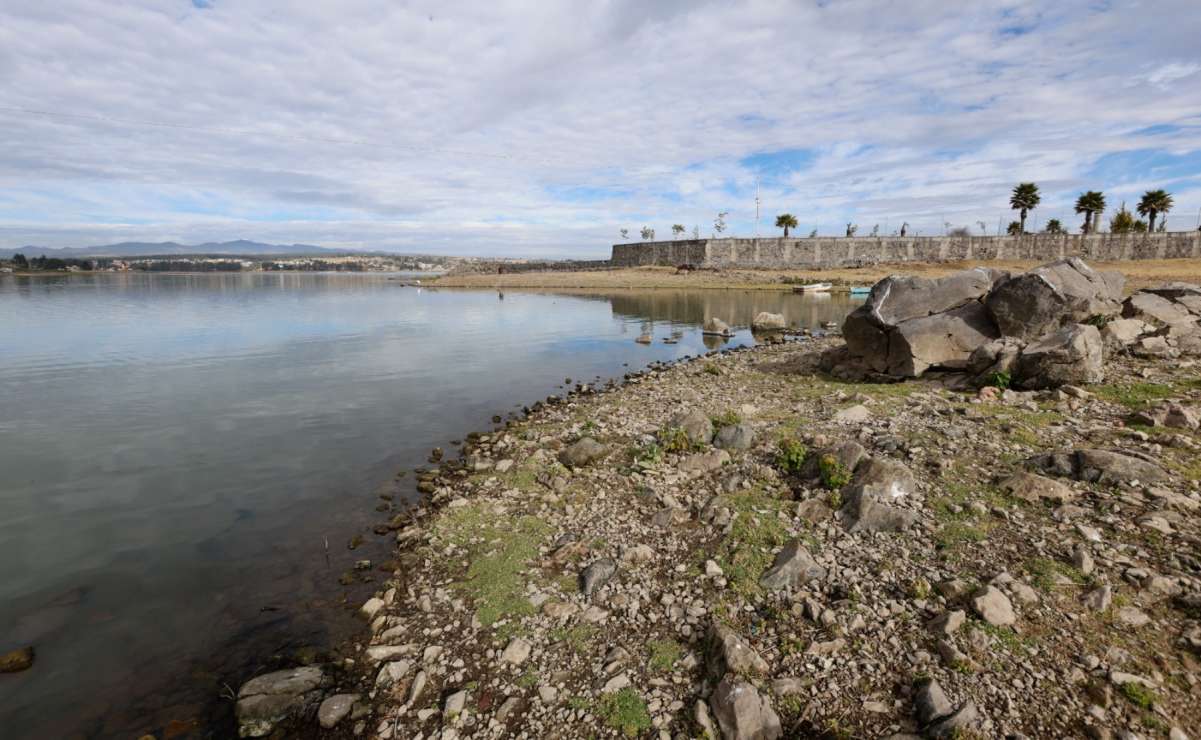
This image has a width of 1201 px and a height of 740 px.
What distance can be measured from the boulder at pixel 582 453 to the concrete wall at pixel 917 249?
92.9 metres

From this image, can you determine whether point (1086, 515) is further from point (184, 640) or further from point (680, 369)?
point (680, 369)

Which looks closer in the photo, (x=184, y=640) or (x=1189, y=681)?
(x=1189, y=681)

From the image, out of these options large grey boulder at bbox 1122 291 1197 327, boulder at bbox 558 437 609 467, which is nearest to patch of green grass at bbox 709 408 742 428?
boulder at bbox 558 437 609 467

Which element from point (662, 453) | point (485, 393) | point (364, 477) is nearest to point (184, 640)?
point (364, 477)

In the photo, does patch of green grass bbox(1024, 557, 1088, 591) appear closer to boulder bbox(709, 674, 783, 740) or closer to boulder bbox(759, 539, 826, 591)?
boulder bbox(759, 539, 826, 591)

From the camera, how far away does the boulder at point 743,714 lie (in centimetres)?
554

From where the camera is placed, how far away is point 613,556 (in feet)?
29.9

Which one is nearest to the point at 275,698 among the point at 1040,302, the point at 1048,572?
the point at 1048,572

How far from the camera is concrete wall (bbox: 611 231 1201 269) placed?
87.6 metres

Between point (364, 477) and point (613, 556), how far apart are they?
25.6 feet

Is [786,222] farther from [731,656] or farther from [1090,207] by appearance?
[731,656]

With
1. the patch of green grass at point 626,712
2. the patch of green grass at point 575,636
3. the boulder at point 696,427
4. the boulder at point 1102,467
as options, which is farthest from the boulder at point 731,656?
the boulder at point 1102,467

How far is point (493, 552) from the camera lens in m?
9.69

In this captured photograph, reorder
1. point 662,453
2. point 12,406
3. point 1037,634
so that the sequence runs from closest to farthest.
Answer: point 1037,634, point 662,453, point 12,406
